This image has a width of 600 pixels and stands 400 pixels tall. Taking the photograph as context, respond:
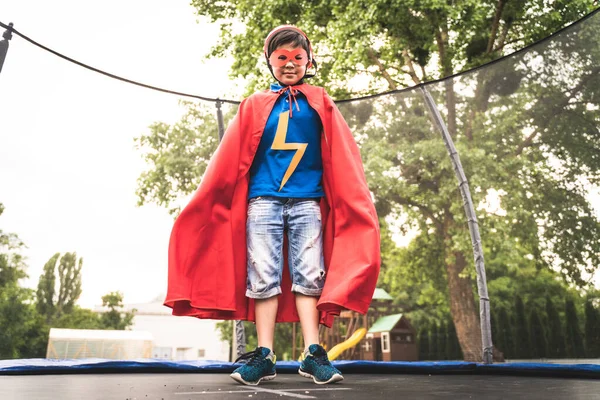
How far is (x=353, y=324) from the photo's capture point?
10.0m

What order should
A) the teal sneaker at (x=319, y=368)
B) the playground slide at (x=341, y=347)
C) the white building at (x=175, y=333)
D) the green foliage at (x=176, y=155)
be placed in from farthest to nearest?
1. the white building at (x=175, y=333)
2. the playground slide at (x=341, y=347)
3. the green foliage at (x=176, y=155)
4. the teal sneaker at (x=319, y=368)

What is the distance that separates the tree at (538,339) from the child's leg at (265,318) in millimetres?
2752

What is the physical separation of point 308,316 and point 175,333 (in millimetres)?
8436

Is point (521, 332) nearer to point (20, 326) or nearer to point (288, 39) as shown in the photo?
point (288, 39)

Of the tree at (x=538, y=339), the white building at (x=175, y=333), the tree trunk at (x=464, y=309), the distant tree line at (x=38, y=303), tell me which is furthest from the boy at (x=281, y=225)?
the white building at (x=175, y=333)

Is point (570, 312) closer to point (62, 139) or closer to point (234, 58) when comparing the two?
point (62, 139)

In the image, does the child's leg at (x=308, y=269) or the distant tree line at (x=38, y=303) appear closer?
the child's leg at (x=308, y=269)

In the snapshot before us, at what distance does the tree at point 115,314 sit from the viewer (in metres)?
5.16

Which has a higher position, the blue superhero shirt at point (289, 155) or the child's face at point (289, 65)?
the child's face at point (289, 65)

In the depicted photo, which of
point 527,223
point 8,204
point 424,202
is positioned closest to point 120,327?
point 8,204

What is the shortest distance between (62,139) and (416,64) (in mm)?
5569

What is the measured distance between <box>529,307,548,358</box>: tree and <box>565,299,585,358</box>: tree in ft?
0.55

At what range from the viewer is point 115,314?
19.0 ft

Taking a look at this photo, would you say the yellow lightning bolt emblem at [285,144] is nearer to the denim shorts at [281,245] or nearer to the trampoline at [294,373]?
the denim shorts at [281,245]
